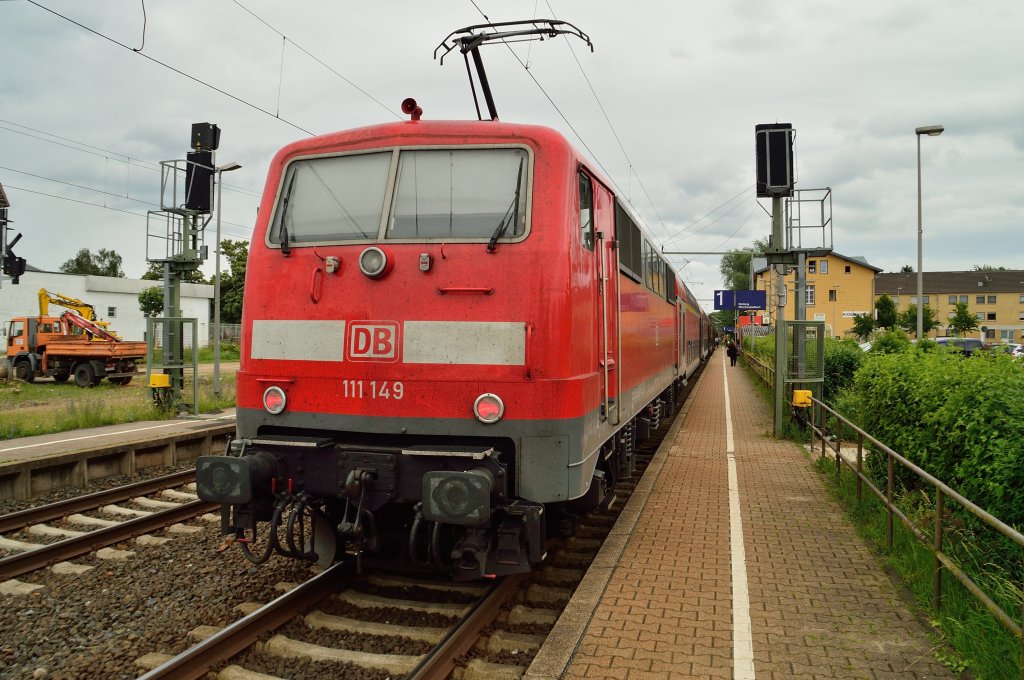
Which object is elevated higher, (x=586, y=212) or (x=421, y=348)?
(x=586, y=212)

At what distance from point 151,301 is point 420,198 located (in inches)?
2172

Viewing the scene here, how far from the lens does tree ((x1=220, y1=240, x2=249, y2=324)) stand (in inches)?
1977

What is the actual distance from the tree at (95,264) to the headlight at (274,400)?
3413 inches

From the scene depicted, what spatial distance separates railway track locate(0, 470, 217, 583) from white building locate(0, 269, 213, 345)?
3988 cm

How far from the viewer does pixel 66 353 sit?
2673 centimetres

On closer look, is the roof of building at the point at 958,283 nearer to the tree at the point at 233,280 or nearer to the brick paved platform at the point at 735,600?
the tree at the point at 233,280

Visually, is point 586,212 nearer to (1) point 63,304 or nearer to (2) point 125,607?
(2) point 125,607

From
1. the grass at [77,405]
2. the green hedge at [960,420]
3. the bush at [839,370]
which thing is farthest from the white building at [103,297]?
the green hedge at [960,420]

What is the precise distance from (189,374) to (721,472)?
26136 mm

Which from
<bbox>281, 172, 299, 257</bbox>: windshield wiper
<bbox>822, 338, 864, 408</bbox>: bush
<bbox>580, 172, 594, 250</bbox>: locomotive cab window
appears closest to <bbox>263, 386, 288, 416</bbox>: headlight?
<bbox>281, 172, 299, 257</bbox>: windshield wiper

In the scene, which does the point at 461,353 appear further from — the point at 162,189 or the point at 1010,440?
the point at 162,189

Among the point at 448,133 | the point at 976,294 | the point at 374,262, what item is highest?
the point at 976,294

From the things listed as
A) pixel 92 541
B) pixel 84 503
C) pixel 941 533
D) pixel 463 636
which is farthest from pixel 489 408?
pixel 84 503

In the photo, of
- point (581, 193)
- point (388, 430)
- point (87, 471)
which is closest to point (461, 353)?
point (388, 430)
